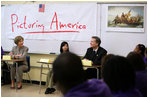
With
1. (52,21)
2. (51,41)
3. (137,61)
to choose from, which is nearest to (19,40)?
(51,41)

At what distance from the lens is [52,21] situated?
14.2ft

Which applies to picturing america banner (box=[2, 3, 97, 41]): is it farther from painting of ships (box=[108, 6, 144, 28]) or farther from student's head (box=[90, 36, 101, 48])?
painting of ships (box=[108, 6, 144, 28])

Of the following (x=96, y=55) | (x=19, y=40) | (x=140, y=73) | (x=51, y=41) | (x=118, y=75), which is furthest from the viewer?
(x=51, y=41)

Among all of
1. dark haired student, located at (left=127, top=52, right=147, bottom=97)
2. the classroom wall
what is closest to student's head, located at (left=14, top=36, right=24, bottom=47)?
the classroom wall

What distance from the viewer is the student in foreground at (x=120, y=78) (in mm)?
1172

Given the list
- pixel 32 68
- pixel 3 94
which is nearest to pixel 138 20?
pixel 32 68

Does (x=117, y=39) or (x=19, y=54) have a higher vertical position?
(x=117, y=39)

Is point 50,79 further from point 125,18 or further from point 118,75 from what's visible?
point 118,75

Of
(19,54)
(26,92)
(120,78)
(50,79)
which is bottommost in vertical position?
(26,92)

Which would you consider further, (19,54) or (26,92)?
(19,54)

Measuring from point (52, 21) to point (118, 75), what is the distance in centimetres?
335

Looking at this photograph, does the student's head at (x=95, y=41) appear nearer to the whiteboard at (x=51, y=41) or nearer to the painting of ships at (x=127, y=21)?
the whiteboard at (x=51, y=41)

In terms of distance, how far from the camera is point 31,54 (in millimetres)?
4633

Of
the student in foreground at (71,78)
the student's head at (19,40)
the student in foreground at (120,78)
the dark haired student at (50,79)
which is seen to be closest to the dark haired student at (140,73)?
the student in foreground at (120,78)
